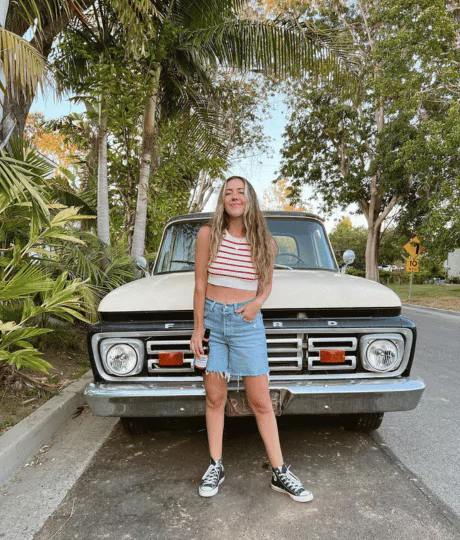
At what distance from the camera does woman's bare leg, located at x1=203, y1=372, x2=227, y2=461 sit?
2.50 m

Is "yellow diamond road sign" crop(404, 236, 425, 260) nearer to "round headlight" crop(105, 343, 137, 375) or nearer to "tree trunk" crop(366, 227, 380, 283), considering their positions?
"tree trunk" crop(366, 227, 380, 283)

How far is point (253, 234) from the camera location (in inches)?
97.8

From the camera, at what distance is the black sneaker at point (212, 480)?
2520 mm

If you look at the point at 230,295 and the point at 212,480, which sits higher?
the point at 230,295

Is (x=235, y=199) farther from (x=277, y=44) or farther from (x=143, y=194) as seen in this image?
(x=277, y=44)

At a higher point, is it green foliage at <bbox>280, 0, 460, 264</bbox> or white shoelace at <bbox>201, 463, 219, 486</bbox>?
green foliage at <bbox>280, 0, 460, 264</bbox>

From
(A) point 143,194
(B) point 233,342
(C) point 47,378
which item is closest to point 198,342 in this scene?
(B) point 233,342

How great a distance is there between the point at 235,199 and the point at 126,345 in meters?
1.16

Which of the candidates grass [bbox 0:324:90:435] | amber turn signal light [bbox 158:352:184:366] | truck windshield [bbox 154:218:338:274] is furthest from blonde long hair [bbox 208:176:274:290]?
grass [bbox 0:324:90:435]

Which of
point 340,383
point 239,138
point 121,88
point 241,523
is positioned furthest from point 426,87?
point 241,523

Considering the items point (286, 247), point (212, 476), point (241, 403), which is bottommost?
point (212, 476)

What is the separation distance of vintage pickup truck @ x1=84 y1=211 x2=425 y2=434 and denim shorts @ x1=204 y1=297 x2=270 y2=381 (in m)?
0.24

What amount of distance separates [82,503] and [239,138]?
16707 millimetres

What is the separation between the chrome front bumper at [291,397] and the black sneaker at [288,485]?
34 centimetres
